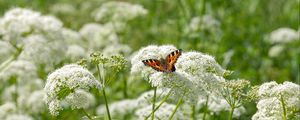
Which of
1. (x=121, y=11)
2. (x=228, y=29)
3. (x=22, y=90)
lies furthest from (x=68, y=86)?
(x=228, y=29)

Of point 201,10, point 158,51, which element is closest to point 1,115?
point 158,51

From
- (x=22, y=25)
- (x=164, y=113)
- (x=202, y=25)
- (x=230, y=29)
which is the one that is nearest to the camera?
(x=164, y=113)

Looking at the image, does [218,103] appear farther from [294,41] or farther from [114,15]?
[294,41]

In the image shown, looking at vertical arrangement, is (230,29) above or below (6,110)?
above

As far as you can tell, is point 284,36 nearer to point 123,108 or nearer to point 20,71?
point 123,108

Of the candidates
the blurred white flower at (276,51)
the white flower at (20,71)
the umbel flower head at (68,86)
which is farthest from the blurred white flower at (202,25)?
the umbel flower head at (68,86)
